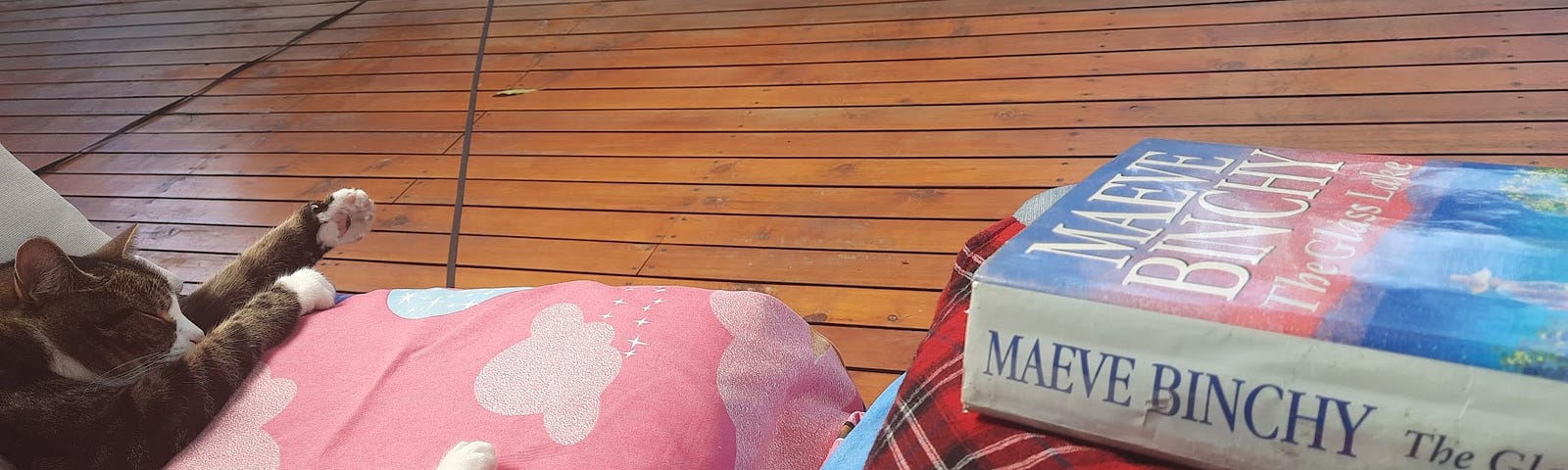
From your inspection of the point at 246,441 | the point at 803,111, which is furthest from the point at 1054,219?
the point at 803,111

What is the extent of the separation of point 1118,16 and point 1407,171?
209 cm

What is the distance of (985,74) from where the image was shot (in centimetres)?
235

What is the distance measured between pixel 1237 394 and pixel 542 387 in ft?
1.82

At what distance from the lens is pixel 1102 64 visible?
2295 millimetres

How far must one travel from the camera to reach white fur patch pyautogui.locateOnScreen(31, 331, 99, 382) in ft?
3.06

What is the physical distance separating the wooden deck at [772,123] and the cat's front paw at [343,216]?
1.96 ft

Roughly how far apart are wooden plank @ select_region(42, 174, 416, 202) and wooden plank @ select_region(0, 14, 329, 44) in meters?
1.08

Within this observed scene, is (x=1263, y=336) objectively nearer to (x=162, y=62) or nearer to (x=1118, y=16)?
(x=1118, y=16)

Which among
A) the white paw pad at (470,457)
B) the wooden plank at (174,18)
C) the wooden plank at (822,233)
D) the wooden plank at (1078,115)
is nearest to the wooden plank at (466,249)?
the wooden plank at (822,233)

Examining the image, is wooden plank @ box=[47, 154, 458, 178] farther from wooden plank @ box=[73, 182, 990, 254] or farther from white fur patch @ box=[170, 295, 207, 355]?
white fur patch @ box=[170, 295, 207, 355]

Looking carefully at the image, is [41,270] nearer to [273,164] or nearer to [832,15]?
[273,164]

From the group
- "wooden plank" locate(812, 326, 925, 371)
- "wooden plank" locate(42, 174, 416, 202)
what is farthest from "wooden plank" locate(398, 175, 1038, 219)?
"wooden plank" locate(812, 326, 925, 371)

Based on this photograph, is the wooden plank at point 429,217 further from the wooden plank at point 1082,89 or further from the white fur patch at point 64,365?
the white fur patch at point 64,365

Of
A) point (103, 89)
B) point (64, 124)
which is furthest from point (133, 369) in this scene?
point (103, 89)
